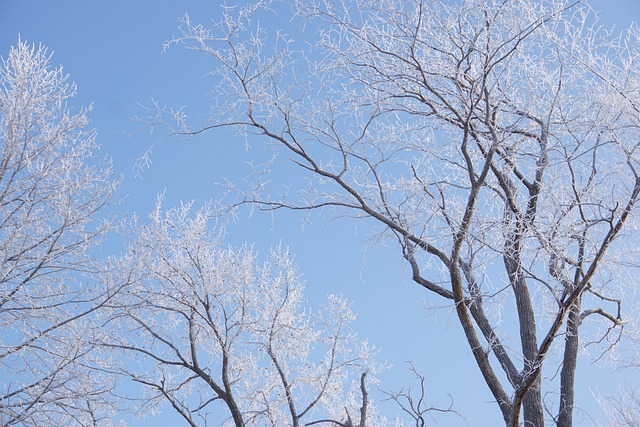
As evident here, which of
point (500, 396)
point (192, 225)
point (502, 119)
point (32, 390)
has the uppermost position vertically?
point (192, 225)

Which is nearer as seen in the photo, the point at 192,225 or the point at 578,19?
the point at 578,19

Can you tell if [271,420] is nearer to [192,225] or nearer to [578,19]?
[192,225]

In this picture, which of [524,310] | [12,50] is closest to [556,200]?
[524,310]

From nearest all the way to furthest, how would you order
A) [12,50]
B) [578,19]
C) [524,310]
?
[578,19] → [524,310] → [12,50]

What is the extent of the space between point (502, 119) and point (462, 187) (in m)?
0.73

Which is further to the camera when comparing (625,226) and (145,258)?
(145,258)

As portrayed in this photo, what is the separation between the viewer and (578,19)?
5.48m

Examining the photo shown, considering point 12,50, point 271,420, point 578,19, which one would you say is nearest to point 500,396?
point 578,19

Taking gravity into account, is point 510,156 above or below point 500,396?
above

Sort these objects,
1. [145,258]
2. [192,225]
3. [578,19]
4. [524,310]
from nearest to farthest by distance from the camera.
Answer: [578,19] < [524,310] < [145,258] < [192,225]

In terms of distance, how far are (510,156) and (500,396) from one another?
2073mm

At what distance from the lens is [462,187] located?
658 cm

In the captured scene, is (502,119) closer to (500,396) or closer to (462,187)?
(462,187)

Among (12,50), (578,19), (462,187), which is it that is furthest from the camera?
(12,50)
